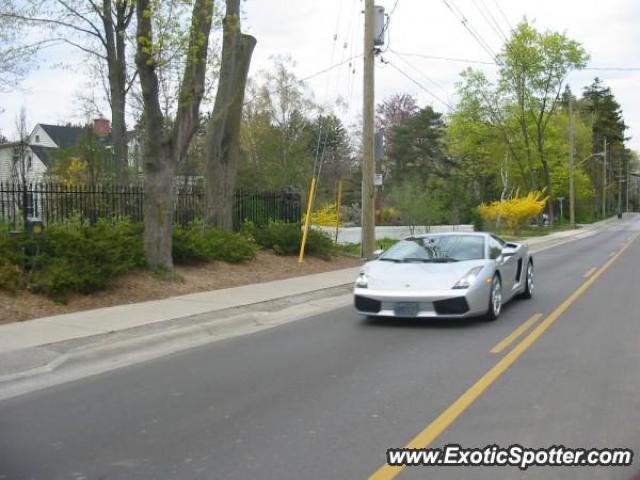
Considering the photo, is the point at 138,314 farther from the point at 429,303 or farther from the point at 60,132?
the point at 60,132

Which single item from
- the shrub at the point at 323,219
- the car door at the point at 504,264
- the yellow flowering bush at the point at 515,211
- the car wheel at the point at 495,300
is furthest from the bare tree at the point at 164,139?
the yellow flowering bush at the point at 515,211

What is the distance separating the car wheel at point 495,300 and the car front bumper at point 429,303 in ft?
0.55

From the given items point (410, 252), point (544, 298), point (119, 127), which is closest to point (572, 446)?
point (410, 252)

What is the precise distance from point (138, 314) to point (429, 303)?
14.3ft

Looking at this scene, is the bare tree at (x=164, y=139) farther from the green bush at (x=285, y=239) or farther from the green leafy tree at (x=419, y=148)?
the green leafy tree at (x=419, y=148)

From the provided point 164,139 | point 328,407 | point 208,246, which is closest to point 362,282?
point 328,407

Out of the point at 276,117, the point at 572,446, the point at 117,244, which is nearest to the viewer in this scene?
the point at 572,446

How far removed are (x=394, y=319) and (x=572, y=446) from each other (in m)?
5.27

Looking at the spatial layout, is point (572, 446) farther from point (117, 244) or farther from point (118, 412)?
point (117, 244)

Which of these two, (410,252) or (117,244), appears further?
(117,244)

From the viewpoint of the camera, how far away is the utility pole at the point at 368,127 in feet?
61.5

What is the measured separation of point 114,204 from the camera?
16125 millimetres

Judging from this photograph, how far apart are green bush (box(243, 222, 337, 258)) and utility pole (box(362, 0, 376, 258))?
1.32m

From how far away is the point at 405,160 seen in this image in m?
60.8
